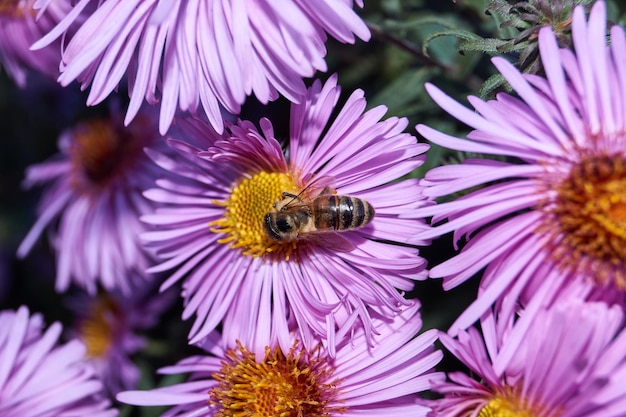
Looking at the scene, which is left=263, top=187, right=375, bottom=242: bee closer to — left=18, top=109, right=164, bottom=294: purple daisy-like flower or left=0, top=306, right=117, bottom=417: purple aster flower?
left=0, top=306, right=117, bottom=417: purple aster flower

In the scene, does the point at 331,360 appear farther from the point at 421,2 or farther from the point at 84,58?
the point at 421,2

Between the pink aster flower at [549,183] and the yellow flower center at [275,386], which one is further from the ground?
the pink aster flower at [549,183]

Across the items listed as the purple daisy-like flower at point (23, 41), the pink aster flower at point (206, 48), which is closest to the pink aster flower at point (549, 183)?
the pink aster flower at point (206, 48)

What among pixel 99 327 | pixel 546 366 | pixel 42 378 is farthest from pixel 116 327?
pixel 546 366

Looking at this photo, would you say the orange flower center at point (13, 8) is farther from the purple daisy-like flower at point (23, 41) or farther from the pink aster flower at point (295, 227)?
the pink aster flower at point (295, 227)

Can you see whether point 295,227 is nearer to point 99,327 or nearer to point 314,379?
point 314,379

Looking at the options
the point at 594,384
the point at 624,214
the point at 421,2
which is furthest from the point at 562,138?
the point at 421,2
